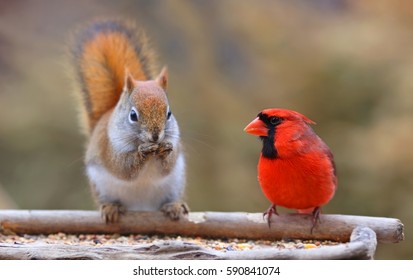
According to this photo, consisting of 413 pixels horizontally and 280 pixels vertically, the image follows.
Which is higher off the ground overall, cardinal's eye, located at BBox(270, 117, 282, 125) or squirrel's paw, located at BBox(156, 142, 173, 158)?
cardinal's eye, located at BBox(270, 117, 282, 125)

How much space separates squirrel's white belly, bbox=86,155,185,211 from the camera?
5.49ft

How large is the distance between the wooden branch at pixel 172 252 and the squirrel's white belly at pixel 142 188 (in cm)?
44

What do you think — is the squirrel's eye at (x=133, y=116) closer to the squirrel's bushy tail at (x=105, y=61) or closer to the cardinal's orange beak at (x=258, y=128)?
the cardinal's orange beak at (x=258, y=128)

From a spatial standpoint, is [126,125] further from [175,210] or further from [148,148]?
[175,210]

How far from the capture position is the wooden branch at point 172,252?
1.15 m

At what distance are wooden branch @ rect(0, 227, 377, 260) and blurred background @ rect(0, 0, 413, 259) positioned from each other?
47.4 inches

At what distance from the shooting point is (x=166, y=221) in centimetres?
160

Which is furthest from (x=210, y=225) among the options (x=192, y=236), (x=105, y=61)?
(x=105, y=61)

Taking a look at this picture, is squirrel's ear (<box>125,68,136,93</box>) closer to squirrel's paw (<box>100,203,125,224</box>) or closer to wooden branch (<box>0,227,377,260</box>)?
squirrel's paw (<box>100,203,125,224</box>)

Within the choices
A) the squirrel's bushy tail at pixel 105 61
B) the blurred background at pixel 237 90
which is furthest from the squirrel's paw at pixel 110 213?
the blurred background at pixel 237 90

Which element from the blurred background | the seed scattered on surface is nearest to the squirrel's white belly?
the seed scattered on surface

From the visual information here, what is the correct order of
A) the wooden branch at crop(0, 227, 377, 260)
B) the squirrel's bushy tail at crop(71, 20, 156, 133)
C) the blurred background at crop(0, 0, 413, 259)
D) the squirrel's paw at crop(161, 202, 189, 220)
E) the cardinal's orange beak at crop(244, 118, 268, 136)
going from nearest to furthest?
1. the wooden branch at crop(0, 227, 377, 260)
2. the cardinal's orange beak at crop(244, 118, 268, 136)
3. the squirrel's paw at crop(161, 202, 189, 220)
4. the squirrel's bushy tail at crop(71, 20, 156, 133)
5. the blurred background at crop(0, 0, 413, 259)

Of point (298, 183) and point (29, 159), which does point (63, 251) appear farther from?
point (29, 159)
